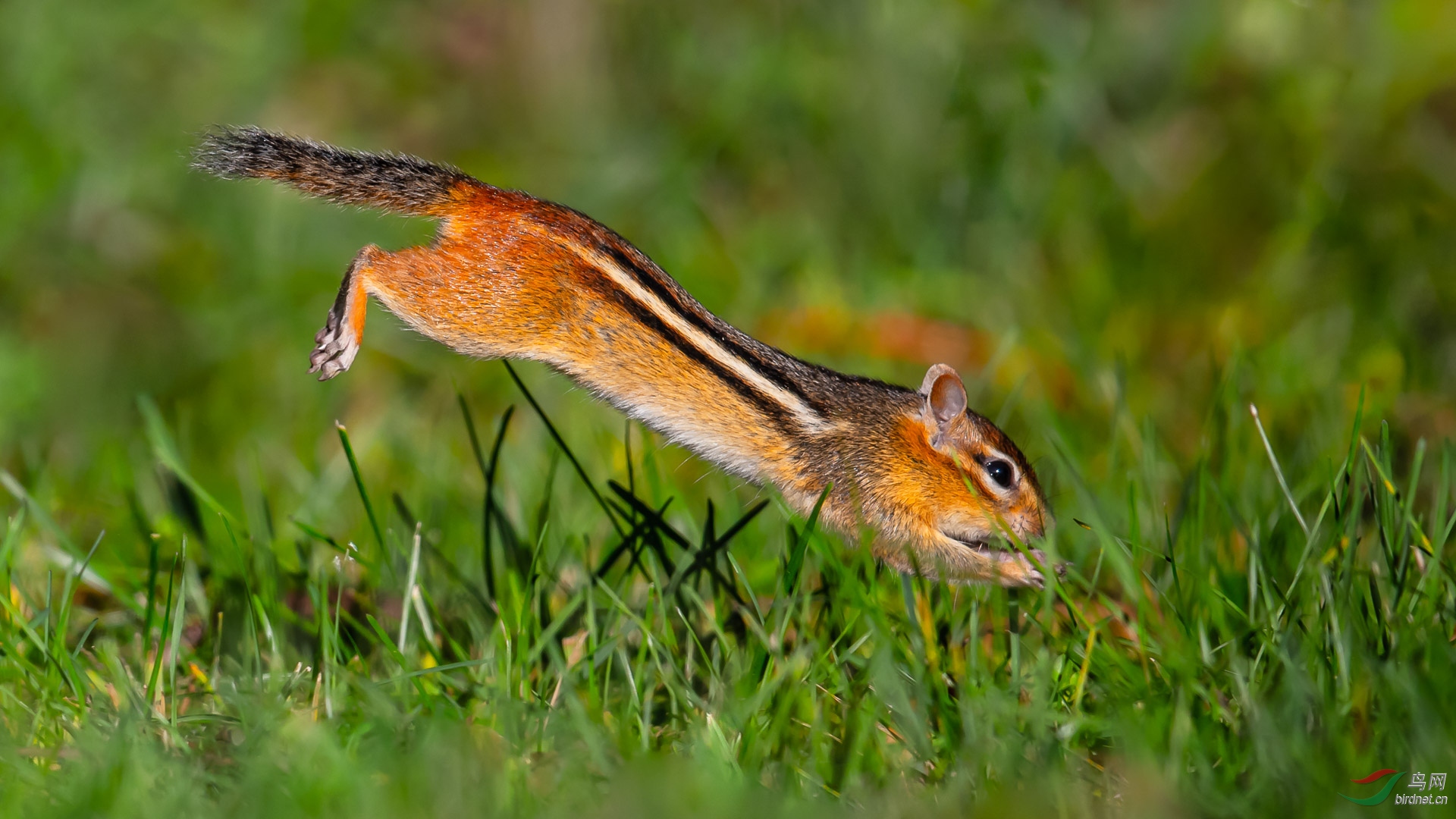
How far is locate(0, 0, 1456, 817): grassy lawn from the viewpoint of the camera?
7.65 feet

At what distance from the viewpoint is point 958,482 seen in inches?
132

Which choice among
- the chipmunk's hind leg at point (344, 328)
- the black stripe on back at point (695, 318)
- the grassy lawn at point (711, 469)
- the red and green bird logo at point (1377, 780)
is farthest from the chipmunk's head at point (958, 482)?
the chipmunk's hind leg at point (344, 328)

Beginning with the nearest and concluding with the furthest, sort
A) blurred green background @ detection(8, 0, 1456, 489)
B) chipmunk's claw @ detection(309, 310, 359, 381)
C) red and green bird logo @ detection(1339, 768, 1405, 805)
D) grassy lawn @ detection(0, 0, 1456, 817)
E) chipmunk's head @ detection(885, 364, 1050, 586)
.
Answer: red and green bird logo @ detection(1339, 768, 1405, 805) < grassy lawn @ detection(0, 0, 1456, 817) < chipmunk's claw @ detection(309, 310, 359, 381) < chipmunk's head @ detection(885, 364, 1050, 586) < blurred green background @ detection(8, 0, 1456, 489)

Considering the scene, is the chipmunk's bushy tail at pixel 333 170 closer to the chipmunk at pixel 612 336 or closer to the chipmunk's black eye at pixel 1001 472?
the chipmunk at pixel 612 336

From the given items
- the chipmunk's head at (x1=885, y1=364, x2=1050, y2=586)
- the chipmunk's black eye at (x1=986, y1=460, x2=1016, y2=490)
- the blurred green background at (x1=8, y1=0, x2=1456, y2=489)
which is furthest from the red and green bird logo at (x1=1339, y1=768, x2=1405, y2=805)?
the blurred green background at (x1=8, y1=0, x2=1456, y2=489)

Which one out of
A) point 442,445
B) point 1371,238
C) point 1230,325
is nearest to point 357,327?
point 442,445

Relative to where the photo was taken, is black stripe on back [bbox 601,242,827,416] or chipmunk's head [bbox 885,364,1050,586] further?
chipmunk's head [bbox 885,364,1050,586]

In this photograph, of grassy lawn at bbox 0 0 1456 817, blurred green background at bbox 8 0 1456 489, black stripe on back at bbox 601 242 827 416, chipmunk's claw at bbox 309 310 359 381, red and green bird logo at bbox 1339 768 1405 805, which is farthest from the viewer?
blurred green background at bbox 8 0 1456 489

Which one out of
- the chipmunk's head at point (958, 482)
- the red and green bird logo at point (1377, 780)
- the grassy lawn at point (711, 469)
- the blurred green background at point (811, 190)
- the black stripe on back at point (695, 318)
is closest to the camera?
the red and green bird logo at point (1377, 780)

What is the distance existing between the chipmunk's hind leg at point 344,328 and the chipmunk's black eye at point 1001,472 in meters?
1.55

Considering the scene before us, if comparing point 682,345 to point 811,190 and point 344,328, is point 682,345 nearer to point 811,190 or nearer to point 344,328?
point 344,328

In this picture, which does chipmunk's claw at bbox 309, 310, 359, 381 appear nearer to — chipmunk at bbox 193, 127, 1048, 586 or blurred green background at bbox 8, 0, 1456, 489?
chipmunk at bbox 193, 127, 1048, 586

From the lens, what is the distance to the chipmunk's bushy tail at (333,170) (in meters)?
3.01

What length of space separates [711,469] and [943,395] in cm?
102
